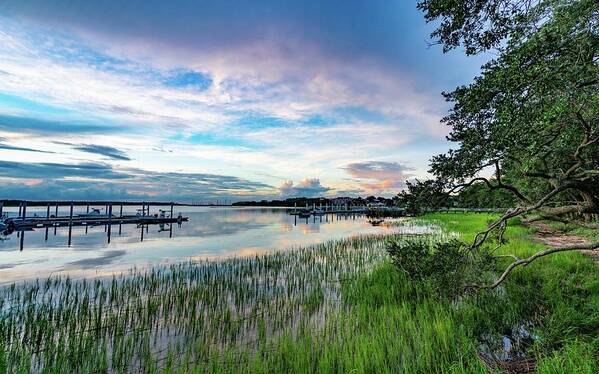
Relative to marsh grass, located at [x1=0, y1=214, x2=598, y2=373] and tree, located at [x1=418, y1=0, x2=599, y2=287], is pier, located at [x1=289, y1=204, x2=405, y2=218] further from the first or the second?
tree, located at [x1=418, y1=0, x2=599, y2=287]

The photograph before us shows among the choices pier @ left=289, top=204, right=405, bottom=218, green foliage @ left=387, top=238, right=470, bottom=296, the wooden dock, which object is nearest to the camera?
green foliage @ left=387, top=238, right=470, bottom=296

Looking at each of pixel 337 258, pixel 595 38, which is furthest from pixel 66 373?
pixel 337 258

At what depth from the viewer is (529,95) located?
17.4 feet

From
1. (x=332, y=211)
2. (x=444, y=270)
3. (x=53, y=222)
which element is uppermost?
(x=444, y=270)

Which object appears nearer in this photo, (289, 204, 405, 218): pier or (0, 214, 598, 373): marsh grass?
(0, 214, 598, 373): marsh grass

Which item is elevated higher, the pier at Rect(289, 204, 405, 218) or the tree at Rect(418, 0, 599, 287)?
the tree at Rect(418, 0, 599, 287)

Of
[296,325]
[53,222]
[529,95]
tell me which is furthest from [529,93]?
[53,222]

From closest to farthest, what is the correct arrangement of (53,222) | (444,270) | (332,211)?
(444,270)
(53,222)
(332,211)

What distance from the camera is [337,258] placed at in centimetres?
1684

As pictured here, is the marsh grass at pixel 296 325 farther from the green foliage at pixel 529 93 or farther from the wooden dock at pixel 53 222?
the wooden dock at pixel 53 222

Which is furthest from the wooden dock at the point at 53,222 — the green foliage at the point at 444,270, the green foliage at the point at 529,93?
the green foliage at the point at 529,93

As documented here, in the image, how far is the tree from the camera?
4.71 metres

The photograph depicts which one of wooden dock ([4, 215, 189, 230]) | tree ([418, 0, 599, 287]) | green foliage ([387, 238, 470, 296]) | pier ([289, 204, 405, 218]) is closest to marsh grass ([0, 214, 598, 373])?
green foliage ([387, 238, 470, 296])

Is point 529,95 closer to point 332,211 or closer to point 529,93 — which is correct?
point 529,93
